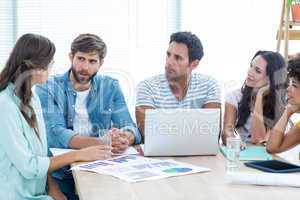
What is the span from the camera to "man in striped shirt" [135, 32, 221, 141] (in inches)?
103

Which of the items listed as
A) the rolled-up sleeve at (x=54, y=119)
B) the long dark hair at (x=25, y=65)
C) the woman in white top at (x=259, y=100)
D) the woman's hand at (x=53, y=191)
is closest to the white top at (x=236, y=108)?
the woman in white top at (x=259, y=100)

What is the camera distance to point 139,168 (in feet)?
5.91

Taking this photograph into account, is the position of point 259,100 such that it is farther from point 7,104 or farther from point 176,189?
point 7,104

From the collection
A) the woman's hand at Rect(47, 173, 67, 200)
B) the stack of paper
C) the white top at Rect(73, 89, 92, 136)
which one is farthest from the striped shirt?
the stack of paper

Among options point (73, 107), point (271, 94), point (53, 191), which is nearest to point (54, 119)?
point (73, 107)

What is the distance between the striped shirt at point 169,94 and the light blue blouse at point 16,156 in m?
0.87

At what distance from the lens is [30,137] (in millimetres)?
1871

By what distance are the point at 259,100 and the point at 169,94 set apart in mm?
533

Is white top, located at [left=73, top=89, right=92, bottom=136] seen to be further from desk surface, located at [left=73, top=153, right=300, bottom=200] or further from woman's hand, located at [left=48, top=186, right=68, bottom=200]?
desk surface, located at [left=73, top=153, right=300, bottom=200]

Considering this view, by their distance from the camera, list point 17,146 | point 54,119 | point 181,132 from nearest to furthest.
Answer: point 17,146 → point 181,132 → point 54,119

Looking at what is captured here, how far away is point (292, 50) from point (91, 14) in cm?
163

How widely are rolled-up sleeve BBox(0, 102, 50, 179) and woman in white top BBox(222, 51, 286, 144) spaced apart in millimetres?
1185

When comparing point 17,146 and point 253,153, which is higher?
point 17,146

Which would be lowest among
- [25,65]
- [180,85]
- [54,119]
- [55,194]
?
[55,194]
